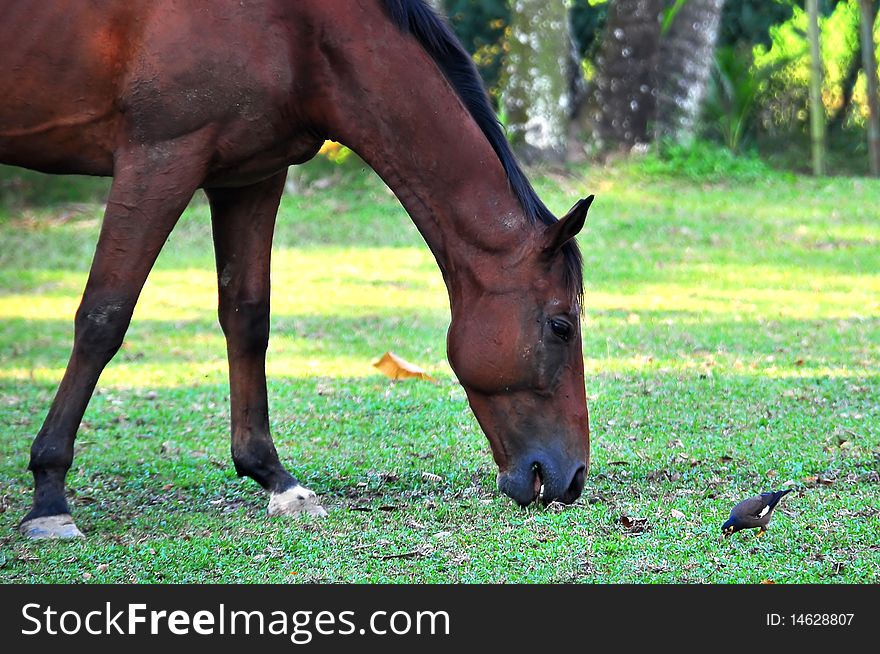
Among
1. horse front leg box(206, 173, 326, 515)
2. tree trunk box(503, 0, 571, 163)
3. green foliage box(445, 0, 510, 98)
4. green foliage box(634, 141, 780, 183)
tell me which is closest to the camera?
horse front leg box(206, 173, 326, 515)

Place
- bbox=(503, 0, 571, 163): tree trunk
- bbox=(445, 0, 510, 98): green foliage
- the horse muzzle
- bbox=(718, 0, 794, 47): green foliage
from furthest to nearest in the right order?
bbox=(718, 0, 794, 47): green foliage < bbox=(445, 0, 510, 98): green foliage < bbox=(503, 0, 571, 163): tree trunk < the horse muzzle

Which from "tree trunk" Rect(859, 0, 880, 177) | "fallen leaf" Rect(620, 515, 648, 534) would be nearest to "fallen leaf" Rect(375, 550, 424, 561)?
"fallen leaf" Rect(620, 515, 648, 534)

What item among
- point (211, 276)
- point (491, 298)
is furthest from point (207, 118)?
point (211, 276)

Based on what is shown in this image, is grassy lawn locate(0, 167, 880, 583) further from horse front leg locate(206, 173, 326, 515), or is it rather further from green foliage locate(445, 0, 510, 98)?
green foliage locate(445, 0, 510, 98)

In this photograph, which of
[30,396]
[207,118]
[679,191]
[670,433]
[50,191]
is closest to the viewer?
[207,118]

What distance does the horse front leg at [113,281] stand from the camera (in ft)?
15.1

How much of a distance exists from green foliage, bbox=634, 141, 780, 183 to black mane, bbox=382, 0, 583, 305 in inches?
386

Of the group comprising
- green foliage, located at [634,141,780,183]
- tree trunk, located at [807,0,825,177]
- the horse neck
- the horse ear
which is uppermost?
tree trunk, located at [807,0,825,177]

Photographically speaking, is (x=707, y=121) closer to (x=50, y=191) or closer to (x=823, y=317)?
(x=823, y=317)

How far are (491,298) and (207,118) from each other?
1266 mm

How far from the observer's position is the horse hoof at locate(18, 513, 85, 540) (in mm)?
4629

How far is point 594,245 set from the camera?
12.4 m

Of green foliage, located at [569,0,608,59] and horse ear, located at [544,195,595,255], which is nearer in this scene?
horse ear, located at [544,195,595,255]

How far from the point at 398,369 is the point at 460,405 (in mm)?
955
